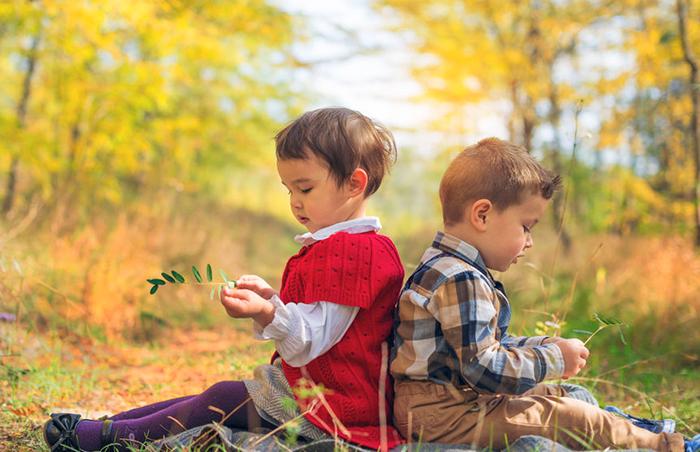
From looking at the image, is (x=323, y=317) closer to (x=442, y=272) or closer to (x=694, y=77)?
(x=442, y=272)

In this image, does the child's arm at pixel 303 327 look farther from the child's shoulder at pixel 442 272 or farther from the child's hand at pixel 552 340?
the child's hand at pixel 552 340

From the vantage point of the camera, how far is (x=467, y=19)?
8.91m

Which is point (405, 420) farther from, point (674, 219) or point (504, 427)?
point (674, 219)

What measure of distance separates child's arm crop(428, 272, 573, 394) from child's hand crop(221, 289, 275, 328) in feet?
1.38

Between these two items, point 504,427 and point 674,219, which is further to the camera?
point 674,219

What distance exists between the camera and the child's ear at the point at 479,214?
2.01 metres

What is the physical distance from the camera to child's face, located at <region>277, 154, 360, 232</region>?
6.89 feet

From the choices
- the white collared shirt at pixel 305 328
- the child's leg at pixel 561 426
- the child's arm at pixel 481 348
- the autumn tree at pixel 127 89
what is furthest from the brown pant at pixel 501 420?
the autumn tree at pixel 127 89

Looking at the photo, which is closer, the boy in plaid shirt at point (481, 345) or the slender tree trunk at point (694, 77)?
the boy in plaid shirt at point (481, 345)

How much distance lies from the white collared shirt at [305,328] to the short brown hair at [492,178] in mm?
412

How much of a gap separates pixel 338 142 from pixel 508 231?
0.53 meters

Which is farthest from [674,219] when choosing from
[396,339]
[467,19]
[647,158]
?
[396,339]

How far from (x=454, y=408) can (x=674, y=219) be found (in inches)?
289

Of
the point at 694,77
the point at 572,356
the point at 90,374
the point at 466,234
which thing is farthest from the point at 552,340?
the point at 694,77
